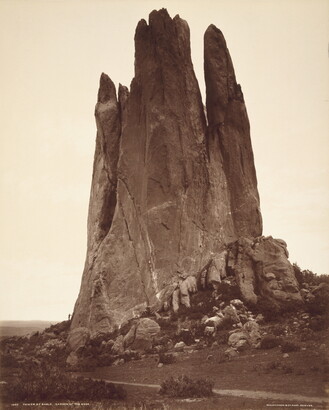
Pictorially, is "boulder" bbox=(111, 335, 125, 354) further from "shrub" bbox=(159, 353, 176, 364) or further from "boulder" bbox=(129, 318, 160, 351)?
"shrub" bbox=(159, 353, 176, 364)

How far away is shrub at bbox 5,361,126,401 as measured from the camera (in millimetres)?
22109

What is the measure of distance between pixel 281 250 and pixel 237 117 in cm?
1035

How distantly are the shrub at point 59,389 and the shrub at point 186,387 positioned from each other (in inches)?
62.6

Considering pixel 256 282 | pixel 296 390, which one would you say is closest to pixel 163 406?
pixel 296 390

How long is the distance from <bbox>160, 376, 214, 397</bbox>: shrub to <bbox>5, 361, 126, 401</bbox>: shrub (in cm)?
159

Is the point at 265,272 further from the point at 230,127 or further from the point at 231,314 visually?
the point at 230,127

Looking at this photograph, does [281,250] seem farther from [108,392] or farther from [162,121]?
[108,392]

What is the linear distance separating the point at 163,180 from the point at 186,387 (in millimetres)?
14494

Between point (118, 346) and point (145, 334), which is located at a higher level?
point (145, 334)

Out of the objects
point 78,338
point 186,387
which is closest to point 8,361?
point 78,338

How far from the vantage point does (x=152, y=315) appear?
3014cm

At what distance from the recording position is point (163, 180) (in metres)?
33.6

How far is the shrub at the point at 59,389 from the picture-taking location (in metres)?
22.1

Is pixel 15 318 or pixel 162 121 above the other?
pixel 162 121
